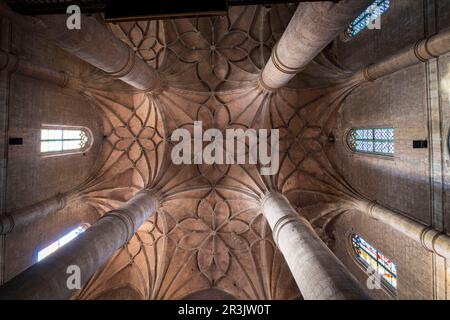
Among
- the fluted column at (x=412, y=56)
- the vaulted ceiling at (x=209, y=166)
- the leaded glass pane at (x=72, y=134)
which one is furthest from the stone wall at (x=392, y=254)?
the leaded glass pane at (x=72, y=134)

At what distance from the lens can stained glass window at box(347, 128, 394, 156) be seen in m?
9.99

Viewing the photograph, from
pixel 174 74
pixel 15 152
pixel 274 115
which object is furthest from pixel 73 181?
pixel 274 115

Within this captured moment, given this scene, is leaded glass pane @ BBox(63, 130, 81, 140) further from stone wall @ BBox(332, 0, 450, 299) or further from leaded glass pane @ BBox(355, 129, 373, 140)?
leaded glass pane @ BBox(355, 129, 373, 140)

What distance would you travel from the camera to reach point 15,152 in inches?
345

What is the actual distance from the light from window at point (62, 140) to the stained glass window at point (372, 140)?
12.6m

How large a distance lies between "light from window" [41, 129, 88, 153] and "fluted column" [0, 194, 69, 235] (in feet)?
6.49

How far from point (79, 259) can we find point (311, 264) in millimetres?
5364

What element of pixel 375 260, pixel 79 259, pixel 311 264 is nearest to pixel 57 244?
pixel 79 259

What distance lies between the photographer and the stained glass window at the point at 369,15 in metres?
9.94

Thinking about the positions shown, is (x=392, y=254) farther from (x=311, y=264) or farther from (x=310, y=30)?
(x=310, y=30)

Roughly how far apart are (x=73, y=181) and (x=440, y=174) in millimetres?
13721

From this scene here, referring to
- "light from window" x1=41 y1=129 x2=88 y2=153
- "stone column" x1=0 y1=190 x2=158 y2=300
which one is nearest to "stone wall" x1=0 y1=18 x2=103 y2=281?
"light from window" x1=41 y1=129 x2=88 y2=153

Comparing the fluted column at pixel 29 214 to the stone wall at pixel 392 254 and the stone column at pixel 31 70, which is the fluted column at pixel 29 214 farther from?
the stone wall at pixel 392 254

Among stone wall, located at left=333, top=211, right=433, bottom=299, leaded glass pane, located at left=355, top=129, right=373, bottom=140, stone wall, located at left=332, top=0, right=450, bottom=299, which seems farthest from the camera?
leaded glass pane, located at left=355, top=129, right=373, bottom=140
